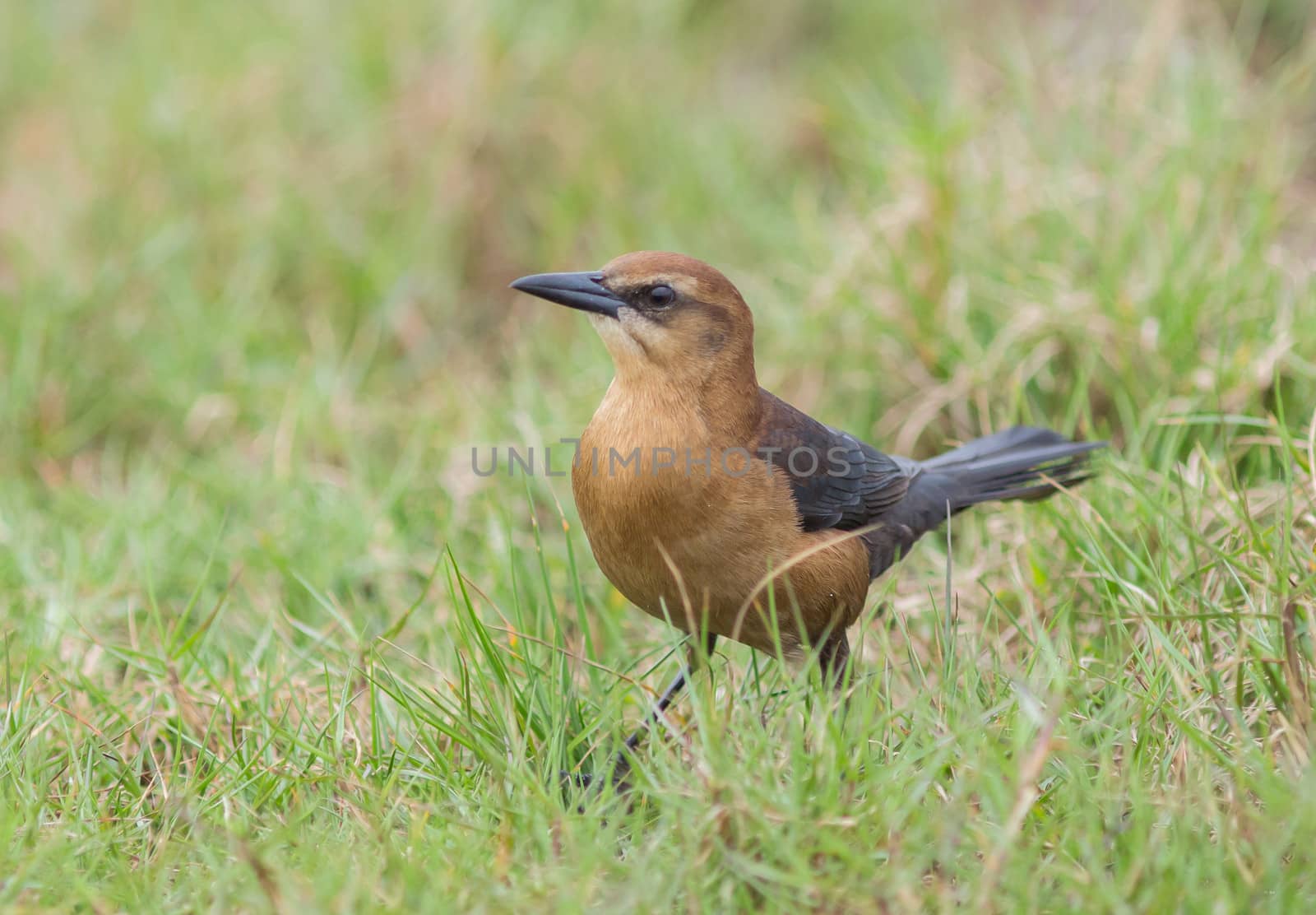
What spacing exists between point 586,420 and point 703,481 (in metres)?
1.90

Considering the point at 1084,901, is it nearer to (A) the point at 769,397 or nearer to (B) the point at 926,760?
(B) the point at 926,760

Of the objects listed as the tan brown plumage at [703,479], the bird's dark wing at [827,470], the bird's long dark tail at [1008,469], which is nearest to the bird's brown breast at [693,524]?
the tan brown plumage at [703,479]

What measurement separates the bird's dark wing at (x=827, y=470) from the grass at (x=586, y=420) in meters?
0.30

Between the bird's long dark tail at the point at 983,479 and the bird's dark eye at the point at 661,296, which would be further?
the bird's long dark tail at the point at 983,479

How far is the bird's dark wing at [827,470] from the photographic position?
351 centimetres

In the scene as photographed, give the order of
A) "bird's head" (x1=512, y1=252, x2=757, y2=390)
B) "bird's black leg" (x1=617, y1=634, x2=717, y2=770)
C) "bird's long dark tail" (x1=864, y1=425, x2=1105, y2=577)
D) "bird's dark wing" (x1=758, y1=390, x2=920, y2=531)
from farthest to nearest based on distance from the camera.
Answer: "bird's long dark tail" (x1=864, y1=425, x2=1105, y2=577) → "bird's dark wing" (x1=758, y1=390, x2=920, y2=531) → "bird's head" (x1=512, y1=252, x2=757, y2=390) → "bird's black leg" (x1=617, y1=634, x2=717, y2=770)

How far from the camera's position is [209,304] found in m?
6.12

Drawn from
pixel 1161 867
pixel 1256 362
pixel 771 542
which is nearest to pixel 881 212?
pixel 1256 362

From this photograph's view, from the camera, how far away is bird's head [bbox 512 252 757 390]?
3338 millimetres

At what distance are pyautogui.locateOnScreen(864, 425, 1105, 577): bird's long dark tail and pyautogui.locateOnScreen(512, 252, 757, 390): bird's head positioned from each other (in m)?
0.88

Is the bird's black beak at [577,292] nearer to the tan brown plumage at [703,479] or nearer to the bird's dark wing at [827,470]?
the tan brown plumage at [703,479]

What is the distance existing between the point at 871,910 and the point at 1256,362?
2610mm

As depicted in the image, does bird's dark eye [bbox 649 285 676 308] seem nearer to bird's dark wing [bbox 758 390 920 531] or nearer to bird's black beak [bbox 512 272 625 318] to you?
bird's black beak [bbox 512 272 625 318]

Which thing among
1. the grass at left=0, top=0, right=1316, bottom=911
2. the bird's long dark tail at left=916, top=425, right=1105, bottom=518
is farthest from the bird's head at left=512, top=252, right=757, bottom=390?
the bird's long dark tail at left=916, top=425, right=1105, bottom=518
